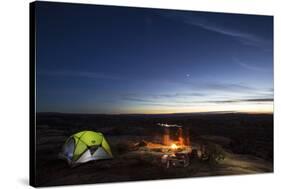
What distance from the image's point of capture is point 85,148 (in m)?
9.77

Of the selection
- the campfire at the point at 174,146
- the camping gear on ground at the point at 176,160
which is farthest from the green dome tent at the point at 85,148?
the campfire at the point at 174,146

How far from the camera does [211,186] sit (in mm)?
9820

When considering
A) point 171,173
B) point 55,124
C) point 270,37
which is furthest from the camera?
point 270,37

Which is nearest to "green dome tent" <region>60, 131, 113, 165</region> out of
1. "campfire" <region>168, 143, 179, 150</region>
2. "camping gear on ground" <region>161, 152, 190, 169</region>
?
"camping gear on ground" <region>161, 152, 190, 169</region>

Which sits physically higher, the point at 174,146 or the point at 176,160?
the point at 174,146

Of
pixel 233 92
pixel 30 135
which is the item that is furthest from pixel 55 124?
pixel 233 92

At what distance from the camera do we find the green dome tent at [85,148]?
9.65 meters

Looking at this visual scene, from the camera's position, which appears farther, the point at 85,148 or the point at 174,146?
the point at 174,146

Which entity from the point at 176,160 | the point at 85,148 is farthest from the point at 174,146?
the point at 85,148

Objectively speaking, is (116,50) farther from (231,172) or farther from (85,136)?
(231,172)

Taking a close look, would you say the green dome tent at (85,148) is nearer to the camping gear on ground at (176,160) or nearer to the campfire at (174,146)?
the camping gear on ground at (176,160)

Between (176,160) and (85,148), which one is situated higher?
(85,148)

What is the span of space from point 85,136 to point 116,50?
135 centimetres

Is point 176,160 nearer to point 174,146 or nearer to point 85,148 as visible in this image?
point 174,146
